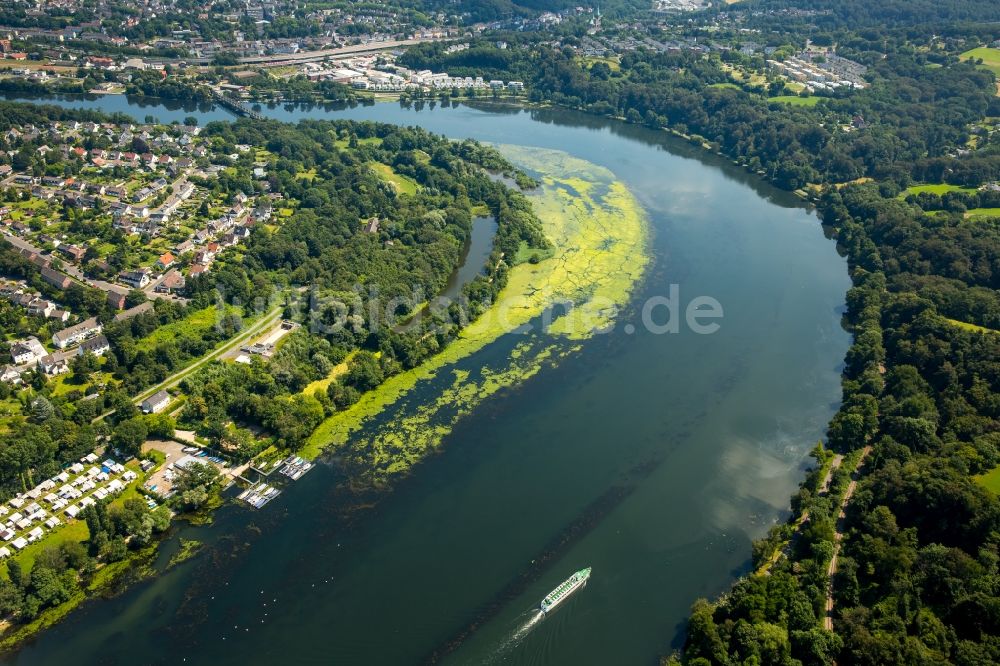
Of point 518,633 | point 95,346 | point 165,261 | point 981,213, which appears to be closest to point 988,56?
point 981,213

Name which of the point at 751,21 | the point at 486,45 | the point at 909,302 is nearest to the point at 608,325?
the point at 909,302

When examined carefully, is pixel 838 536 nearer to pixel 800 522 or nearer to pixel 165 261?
pixel 800 522

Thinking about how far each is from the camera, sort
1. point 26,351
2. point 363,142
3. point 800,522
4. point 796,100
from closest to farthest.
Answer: point 800,522, point 26,351, point 363,142, point 796,100

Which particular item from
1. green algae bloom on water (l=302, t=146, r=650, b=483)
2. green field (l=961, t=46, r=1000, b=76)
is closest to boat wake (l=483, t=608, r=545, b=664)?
green algae bloom on water (l=302, t=146, r=650, b=483)

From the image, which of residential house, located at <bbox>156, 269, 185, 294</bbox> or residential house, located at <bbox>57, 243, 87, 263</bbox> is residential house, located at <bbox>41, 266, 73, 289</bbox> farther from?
residential house, located at <bbox>156, 269, 185, 294</bbox>

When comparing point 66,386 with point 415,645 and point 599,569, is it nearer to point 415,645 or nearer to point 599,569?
point 415,645

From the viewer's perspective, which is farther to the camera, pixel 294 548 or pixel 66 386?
pixel 66 386
